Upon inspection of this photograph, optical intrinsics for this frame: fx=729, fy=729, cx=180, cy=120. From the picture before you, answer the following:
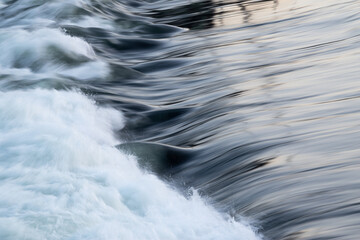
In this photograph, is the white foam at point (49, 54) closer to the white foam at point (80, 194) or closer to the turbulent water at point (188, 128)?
the turbulent water at point (188, 128)

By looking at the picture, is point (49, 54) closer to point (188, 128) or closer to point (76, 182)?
point (188, 128)

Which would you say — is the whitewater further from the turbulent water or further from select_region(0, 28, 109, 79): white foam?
select_region(0, 28, 109, 79): white foam

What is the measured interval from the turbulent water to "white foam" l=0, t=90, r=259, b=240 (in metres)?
0.01

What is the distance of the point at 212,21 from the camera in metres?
10.6

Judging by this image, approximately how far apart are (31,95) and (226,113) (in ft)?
5.69

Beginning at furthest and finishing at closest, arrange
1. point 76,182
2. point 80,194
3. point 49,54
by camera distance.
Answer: point 49,54 < point 76,182 < point 80,194

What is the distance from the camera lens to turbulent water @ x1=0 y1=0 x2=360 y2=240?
416 centimetres

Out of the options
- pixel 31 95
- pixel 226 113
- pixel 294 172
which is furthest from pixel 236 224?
pixel 31 95

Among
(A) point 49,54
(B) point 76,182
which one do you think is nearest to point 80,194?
(B) point 76,182

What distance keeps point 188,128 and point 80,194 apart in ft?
6.53

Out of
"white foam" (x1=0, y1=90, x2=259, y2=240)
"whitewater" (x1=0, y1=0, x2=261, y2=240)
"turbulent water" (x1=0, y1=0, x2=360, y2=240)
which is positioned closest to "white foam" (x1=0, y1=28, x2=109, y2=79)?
"turbulent water" (x1=0, y1=0, x2=360, y2=240)

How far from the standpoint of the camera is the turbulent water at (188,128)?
4.16 meters

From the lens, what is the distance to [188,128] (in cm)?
621

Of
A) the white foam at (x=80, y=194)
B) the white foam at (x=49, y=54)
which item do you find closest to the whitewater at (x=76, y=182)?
the white foam at (x=80, y=194)
